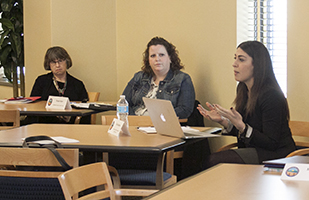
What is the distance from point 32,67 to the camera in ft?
19.6

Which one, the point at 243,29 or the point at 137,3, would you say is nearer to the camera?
the point at 243,29

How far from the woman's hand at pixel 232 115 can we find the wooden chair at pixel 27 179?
125 centimetres

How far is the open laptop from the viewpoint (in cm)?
265

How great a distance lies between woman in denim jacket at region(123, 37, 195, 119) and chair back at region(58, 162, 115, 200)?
2.20 meters

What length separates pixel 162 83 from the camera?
437cm

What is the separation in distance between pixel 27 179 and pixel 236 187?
37.9 inches

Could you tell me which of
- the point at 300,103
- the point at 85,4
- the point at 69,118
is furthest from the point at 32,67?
the point at 300,103

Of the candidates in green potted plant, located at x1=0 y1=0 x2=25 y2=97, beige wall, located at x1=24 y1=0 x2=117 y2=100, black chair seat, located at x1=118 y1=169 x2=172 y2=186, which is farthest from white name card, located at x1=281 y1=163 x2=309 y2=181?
green potted plant, located at x1=0 y1=0 x2=25 y2=97

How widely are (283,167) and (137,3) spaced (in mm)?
4189

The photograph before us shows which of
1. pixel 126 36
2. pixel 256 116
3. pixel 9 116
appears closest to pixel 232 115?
pixel 256 116

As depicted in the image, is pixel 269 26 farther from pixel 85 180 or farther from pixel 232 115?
pixel 85 180

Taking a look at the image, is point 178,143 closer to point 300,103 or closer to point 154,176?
point 154,176

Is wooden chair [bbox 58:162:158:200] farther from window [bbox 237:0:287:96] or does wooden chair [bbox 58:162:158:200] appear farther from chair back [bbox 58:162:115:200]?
window [bbox 237:0:287:96]

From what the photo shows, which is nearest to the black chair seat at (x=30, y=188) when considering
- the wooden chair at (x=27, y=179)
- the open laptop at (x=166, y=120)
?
the wooden chair at (x=27, y=179)
